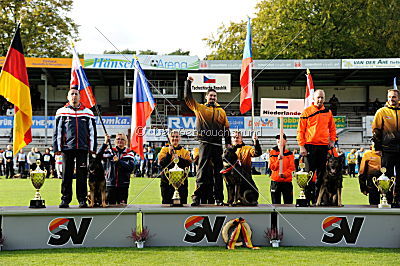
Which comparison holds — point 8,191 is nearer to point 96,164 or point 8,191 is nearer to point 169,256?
point 96,164

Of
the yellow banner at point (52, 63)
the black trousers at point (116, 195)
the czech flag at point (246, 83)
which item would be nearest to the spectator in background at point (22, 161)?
the yellow banner at point (52, 63)

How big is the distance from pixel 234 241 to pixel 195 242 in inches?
22.2

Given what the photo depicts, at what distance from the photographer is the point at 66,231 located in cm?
712

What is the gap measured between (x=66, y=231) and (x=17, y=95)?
102 inches

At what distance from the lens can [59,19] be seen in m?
40.0

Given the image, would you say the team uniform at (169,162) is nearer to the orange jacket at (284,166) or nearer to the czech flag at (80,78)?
the orange jacket at (284,166)

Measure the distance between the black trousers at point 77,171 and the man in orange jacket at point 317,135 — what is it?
3.26 m

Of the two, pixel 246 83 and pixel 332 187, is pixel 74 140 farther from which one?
pixel 246 83

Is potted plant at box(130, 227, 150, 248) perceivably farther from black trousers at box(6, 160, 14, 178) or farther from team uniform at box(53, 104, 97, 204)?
black trousers at box(6, 160, 14, 178)

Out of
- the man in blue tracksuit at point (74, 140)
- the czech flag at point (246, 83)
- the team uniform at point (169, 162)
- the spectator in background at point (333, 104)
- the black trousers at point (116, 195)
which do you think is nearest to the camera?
the man in blue tracksuit at point (74, 140)

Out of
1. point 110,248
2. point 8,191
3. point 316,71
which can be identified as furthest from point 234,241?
point 316,71

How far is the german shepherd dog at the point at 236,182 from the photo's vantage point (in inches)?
302

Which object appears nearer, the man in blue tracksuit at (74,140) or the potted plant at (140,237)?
the potted plant at (140,237)

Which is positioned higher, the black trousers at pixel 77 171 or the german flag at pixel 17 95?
the german flag at pixel 17 95
